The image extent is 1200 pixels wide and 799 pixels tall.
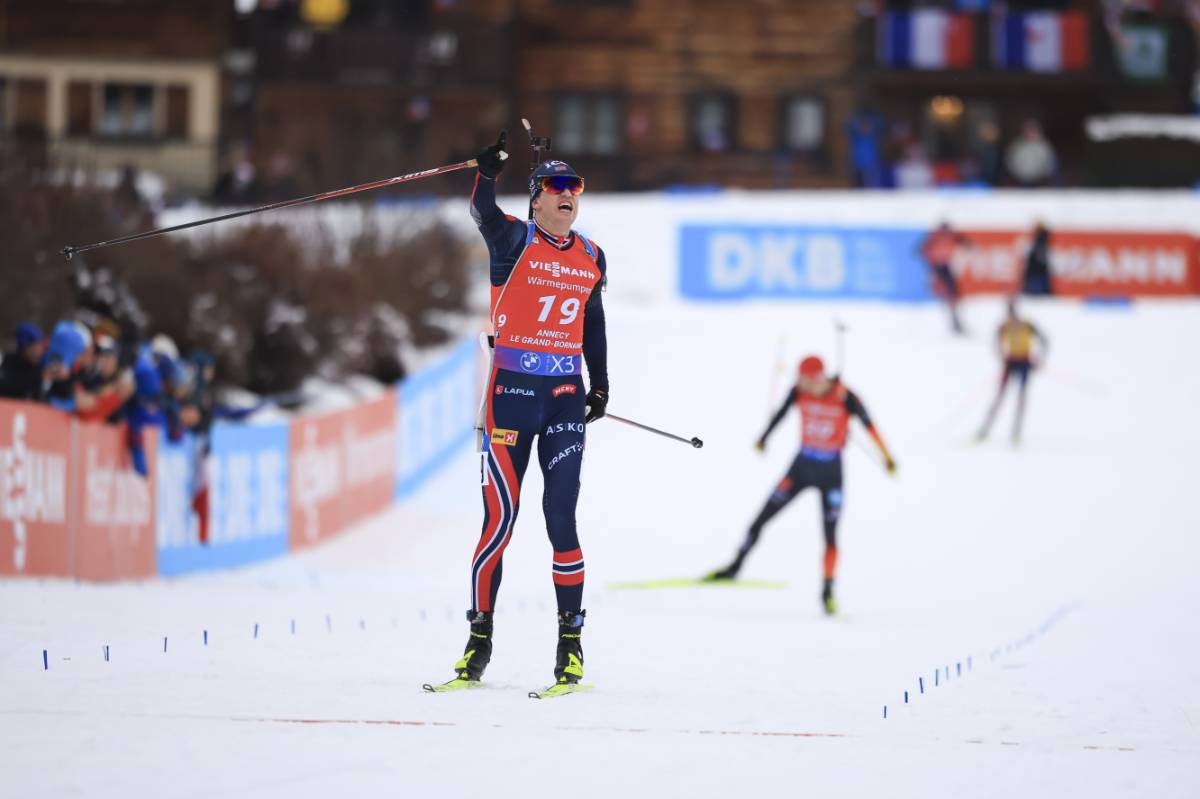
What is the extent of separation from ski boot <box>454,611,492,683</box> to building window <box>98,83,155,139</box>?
2855cm

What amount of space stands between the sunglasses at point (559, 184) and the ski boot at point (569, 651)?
1736mm

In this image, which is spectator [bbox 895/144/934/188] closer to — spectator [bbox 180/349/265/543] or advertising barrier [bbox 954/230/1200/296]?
advertising barrier [bbox 954/230/1200/296]

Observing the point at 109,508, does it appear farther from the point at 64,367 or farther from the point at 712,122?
the point at 712,122

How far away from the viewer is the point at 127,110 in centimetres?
3391

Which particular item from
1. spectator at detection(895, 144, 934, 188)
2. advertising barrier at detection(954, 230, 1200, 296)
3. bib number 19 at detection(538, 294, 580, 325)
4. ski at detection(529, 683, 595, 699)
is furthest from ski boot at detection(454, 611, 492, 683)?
spectator at detection(895, 144, 934, 188)

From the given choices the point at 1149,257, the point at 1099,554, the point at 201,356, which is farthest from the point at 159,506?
the point at 1149,257

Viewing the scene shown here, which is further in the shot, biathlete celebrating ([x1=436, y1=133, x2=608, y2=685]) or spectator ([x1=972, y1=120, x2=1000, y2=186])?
spectator ([x1=972, y1=120, x2=1000, y2=186])

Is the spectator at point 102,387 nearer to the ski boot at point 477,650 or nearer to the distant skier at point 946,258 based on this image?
the ski boot at point 477,650

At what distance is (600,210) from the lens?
2967 centimetres

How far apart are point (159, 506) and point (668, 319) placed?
16.4 metres

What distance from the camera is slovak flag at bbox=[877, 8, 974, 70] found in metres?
36.9

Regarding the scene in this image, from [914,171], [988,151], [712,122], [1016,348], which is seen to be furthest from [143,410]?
[712,122]

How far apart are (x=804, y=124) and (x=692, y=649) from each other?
99.2 feet

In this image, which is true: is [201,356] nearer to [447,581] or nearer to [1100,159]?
[447,581]
